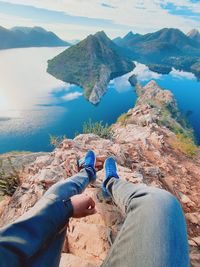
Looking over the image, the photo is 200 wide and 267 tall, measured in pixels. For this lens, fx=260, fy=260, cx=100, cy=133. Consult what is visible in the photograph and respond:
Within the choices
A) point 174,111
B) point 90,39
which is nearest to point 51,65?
point 90,39

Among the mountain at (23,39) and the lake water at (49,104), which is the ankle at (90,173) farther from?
the mountain at (23,39)

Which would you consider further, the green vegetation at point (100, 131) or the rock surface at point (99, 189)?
the green vegetation at point (100, 131)

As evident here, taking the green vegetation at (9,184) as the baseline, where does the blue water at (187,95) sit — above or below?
below

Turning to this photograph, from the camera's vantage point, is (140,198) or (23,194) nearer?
(140,198)

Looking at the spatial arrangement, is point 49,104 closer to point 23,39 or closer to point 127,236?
point 127,236

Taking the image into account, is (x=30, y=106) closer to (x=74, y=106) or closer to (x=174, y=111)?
(x=74, y=106)

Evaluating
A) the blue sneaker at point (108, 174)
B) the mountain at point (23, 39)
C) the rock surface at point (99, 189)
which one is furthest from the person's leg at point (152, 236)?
the mountain at point (23, 39)

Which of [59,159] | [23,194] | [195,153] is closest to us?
[23,194]

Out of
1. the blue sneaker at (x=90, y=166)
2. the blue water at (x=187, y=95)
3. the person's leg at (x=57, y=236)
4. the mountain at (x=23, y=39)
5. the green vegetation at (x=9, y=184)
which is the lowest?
the mountain at (x=23, y=39)
